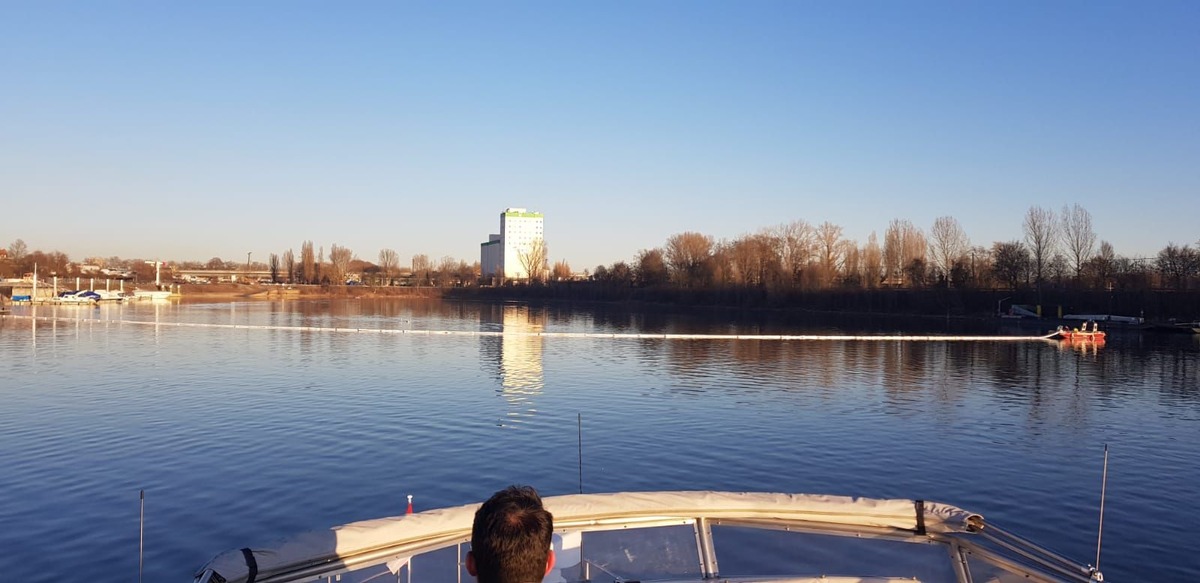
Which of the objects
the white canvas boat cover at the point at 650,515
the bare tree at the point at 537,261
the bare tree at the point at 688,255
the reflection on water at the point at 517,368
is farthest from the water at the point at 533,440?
the bare tree at the point at 537,261

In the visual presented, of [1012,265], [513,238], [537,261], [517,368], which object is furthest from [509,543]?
[513,238]

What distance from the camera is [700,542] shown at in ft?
17.7

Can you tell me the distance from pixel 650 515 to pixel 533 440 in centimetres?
1229

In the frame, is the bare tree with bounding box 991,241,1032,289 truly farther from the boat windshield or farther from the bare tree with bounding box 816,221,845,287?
the boat windshield

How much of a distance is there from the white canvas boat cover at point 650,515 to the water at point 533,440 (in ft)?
19.9

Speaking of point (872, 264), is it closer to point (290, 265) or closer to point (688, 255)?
point (688, 255)

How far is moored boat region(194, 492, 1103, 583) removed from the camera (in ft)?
16.7

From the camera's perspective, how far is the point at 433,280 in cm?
16525

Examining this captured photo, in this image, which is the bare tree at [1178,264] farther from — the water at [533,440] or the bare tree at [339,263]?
the bare tree at [339,263]

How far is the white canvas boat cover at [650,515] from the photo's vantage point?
16.5 ft

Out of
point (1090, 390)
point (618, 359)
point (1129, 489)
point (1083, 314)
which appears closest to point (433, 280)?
point (1083, 314)

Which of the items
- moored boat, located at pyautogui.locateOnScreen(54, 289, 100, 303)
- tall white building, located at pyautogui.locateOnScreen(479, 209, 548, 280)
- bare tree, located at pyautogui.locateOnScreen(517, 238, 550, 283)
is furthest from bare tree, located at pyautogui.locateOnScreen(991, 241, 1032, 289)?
tall white building, located at pyautogui.locateOnScreen(479, 209, 548, 280)

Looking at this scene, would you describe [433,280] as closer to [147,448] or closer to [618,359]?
[618,359]

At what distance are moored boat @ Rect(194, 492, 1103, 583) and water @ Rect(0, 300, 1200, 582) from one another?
20.0 ft
